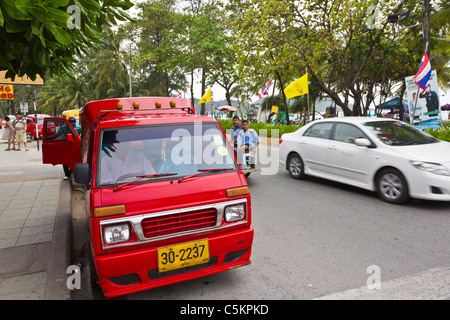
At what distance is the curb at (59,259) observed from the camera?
335 centimetres

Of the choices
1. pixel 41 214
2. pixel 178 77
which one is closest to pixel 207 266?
pixel 41 214

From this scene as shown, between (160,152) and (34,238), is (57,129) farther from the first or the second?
(160,152)

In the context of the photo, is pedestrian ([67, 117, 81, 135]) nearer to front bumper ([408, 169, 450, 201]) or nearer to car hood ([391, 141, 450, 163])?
car hood ([391, 141, 450, 163])

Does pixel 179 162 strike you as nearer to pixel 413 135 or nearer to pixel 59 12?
pixel 59 12

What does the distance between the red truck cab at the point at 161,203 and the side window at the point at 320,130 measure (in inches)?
183

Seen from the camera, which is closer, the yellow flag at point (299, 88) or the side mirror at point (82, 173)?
the side mirror at point (82, 173)

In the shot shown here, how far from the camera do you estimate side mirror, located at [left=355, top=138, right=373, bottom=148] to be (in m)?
6.66

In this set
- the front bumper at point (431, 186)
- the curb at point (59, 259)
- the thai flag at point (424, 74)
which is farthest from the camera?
the thai flag at point (424, 74)

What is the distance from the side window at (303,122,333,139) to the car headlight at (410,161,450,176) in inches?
91.3

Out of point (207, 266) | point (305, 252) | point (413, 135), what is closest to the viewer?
point (207, 266)

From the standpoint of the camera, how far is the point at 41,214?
603 centimetres

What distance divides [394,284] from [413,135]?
4.33 m

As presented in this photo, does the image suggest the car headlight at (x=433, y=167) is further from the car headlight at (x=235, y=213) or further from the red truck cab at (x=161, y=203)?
the car headlight at (x=235, y=213)

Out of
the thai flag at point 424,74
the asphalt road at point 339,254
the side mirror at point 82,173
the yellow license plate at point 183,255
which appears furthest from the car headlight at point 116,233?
the thai flag at point 424,74
